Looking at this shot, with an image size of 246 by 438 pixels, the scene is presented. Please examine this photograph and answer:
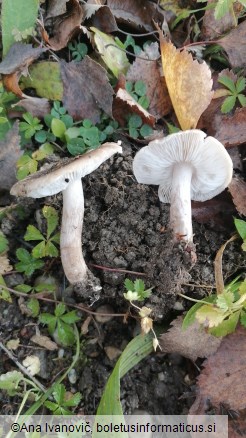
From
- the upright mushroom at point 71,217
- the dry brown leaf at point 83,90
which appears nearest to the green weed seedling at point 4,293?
the upright mushroom at point 71,217

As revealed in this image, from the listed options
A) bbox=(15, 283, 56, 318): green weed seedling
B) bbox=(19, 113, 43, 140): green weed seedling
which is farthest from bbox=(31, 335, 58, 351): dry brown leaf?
bbox=(19, 113, 43, 140): green weed seedling

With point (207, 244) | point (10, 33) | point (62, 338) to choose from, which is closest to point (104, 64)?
point (10, 33)

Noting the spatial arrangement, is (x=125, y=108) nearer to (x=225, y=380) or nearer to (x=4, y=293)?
(x=4, y=293)

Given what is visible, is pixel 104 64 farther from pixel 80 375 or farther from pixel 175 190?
pixel 80 375

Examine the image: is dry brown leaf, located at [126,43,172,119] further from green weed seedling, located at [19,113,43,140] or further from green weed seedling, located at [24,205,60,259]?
green weed seedling, located at [24,205,60,259]

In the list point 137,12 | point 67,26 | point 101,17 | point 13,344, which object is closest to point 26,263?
point 13,344
